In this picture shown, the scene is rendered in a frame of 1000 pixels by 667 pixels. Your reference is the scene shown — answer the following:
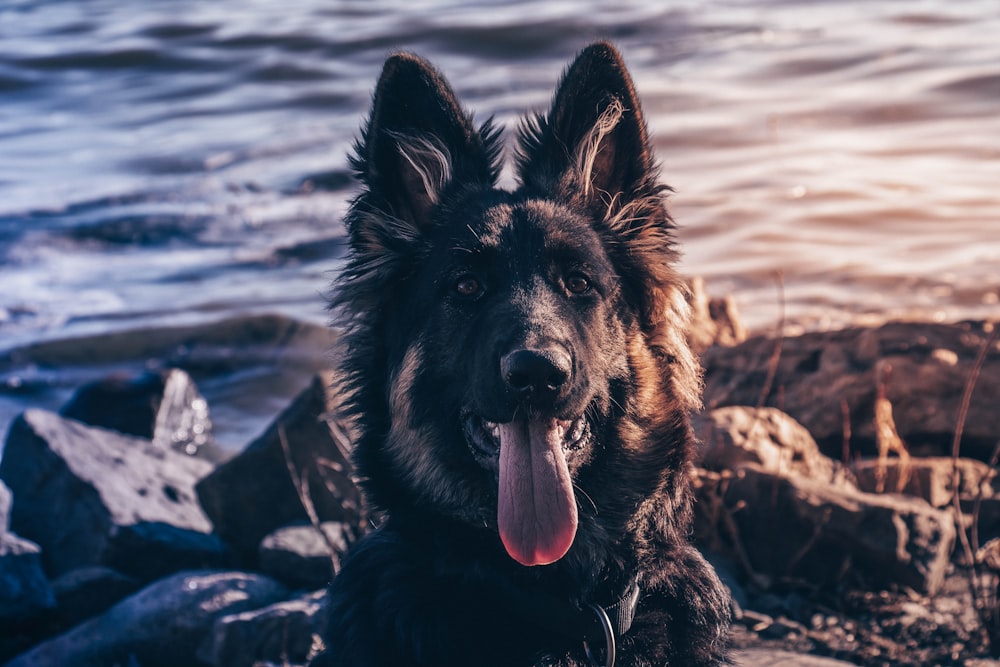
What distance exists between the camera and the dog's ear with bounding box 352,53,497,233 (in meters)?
4.41

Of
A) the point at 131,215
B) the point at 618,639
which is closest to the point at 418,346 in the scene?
the point at 618,639

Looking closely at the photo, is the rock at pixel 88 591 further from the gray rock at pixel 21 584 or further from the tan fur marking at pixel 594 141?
the tan fur marking at pixel 594 141

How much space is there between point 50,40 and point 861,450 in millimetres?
22801

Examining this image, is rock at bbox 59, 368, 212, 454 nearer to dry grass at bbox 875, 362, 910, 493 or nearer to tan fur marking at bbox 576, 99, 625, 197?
dry grass at bbox 875, 362, 910, 493

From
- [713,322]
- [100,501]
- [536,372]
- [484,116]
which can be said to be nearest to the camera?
[536,372]

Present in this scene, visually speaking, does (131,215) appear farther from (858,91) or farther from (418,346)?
(418,346)

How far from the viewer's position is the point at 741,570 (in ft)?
19.5

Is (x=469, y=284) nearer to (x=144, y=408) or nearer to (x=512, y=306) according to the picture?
(x=512, y=306)

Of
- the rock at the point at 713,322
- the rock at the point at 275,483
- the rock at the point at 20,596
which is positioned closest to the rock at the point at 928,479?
the rock at the point at 713,322

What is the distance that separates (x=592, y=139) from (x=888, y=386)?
3358 mm

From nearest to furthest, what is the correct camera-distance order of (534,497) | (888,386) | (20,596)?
1. (534,497)
2. (20,596)
3. (888,386)

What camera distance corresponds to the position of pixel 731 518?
5.84 m

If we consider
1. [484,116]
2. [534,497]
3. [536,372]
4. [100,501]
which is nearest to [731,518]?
[534,497]

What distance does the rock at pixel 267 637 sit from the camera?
5492 mm
